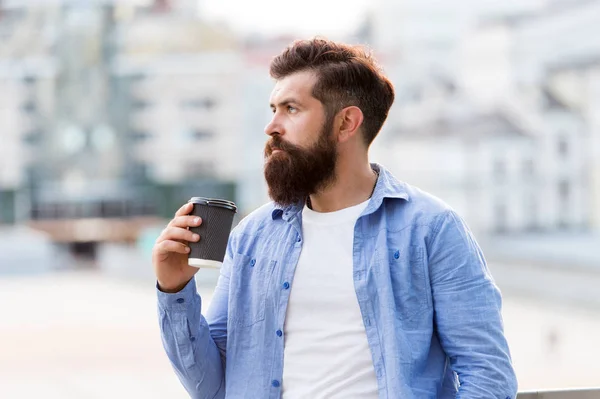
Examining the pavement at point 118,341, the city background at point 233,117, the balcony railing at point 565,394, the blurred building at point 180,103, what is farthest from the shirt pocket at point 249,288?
the blurred building at point 180,103

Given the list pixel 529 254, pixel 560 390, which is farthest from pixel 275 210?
pixel 529 254

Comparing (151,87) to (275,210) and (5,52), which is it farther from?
(275,210)

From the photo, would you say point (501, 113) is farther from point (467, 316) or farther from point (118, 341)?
point (467, 316)

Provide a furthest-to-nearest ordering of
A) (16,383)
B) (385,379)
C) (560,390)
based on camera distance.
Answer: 1. (16,383)
2. (560,390)
3. (385,379)

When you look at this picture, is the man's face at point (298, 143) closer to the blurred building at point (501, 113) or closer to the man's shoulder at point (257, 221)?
the man's shoulder at point (257, 221)

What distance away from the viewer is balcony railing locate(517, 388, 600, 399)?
1.09m

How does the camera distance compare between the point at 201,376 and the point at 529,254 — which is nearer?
the point at 201,376

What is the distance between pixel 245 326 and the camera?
0.89 m

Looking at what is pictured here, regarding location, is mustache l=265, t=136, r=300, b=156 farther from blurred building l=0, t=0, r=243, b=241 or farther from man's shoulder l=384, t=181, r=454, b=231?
blurred building l=0, t=0, r=243, b=241

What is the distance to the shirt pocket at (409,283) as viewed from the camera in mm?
830

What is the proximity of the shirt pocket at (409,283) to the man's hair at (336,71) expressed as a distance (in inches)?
5.5

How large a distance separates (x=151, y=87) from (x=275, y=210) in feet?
81.9

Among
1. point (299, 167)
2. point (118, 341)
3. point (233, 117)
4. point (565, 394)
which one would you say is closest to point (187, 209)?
point (299, 167)

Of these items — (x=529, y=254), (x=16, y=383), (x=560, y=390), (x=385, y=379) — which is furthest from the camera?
(x=529, y=254)
